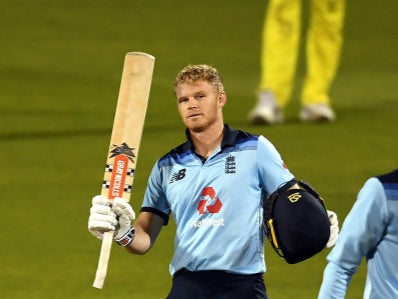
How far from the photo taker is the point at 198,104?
752cm

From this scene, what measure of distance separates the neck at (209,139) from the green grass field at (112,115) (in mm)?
3181

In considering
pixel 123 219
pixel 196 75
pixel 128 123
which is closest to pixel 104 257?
pixel 123 219

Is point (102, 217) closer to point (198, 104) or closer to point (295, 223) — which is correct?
point (198, 104)

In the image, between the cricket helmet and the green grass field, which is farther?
the green grass field

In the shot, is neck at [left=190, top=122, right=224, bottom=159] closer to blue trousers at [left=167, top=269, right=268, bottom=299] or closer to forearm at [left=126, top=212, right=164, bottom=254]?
forearm at [left=126, top=212, right=164, bottom=254]

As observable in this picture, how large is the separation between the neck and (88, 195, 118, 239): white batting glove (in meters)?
0.52

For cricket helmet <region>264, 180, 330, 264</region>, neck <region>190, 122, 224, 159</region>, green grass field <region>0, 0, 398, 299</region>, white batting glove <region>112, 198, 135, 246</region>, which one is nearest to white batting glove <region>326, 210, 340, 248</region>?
cricket helmet <region>264, 180, 330, 264</region>

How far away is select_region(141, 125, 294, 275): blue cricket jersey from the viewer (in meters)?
7.37

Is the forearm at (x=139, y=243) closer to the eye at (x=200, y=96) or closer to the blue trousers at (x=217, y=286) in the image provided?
the blue trousers at (x=217, y=286)

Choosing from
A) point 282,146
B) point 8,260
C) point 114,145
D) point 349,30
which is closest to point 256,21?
point 349,30

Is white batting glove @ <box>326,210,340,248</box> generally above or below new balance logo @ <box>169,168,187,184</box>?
below

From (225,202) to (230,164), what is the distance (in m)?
0.19

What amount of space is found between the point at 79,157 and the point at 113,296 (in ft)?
14.0

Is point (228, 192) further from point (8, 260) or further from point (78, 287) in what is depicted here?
point (8, 260)
